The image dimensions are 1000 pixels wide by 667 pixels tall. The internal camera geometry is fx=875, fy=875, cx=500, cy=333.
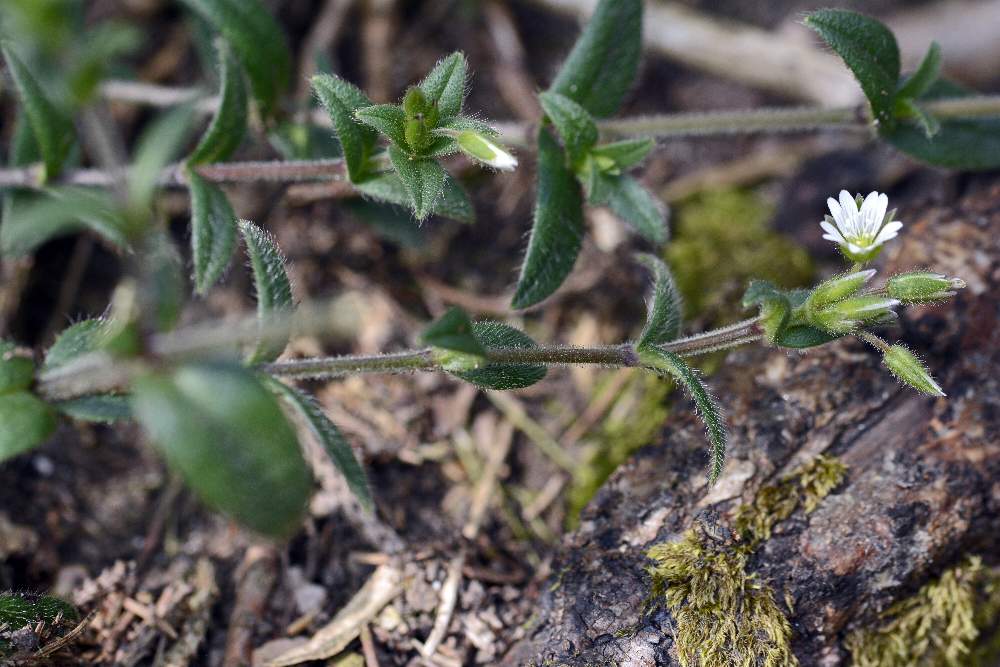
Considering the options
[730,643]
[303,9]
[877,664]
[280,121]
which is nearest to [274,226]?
[280,121]

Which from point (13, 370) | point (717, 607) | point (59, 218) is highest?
point (59, 218)

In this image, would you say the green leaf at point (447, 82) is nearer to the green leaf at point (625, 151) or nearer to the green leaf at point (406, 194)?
the green leaf at point (406, 194)

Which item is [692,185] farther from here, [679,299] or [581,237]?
[679,299]

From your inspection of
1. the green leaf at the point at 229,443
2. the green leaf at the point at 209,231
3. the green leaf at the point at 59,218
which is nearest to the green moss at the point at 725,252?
the green leaf at the point at 209,231

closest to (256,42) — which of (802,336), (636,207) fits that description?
(636,207)

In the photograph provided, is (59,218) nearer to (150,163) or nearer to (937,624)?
(150,163)

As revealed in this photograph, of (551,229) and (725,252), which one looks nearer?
(551,229)

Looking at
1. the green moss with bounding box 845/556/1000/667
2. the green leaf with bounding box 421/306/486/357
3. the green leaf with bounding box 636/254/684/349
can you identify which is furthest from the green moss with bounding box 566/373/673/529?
the green leaf with bounding box 421/306/486/357
